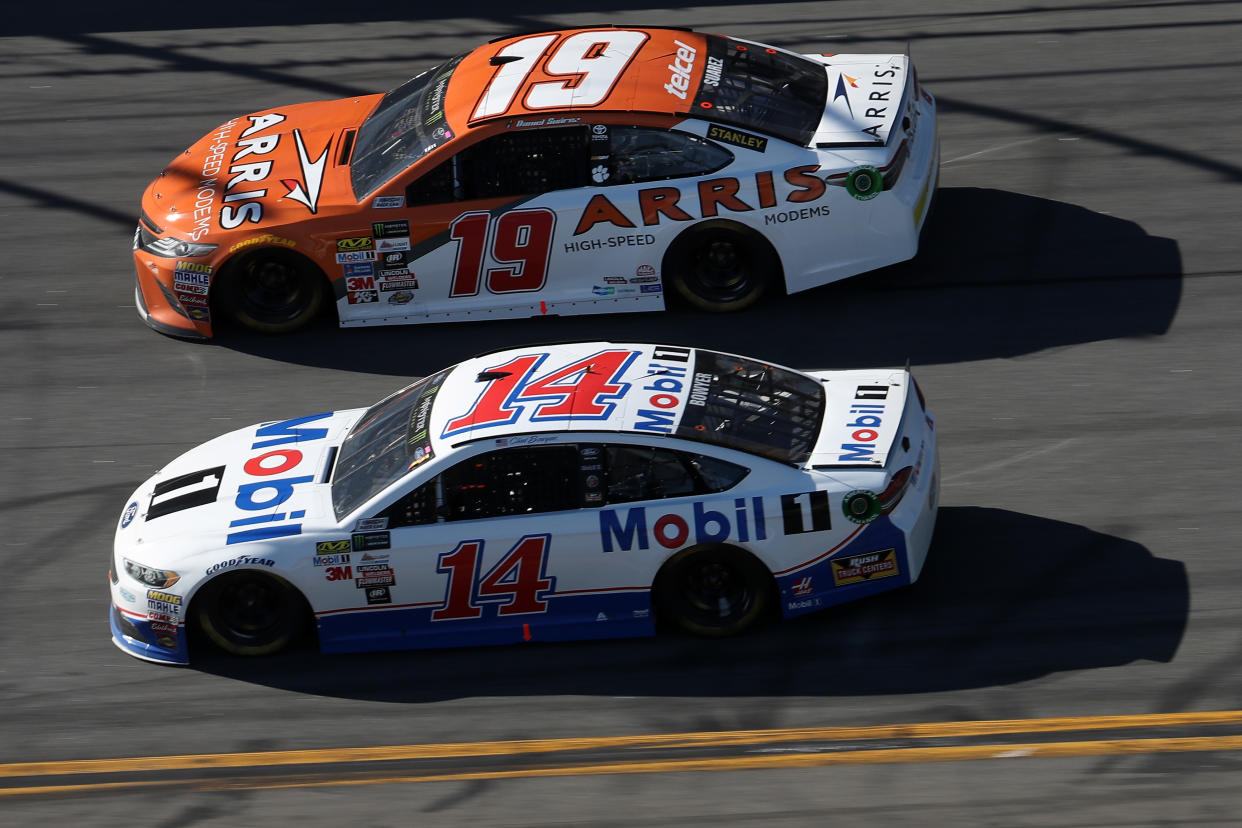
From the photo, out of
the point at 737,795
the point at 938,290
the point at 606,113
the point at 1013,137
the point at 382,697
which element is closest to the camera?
the point at 737,795

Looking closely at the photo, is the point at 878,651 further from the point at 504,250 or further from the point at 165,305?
the point at 165,305

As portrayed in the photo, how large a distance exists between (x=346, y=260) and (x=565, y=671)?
13.6 ft

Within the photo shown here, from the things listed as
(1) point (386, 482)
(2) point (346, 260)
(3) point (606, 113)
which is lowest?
(1) point (386, 482)

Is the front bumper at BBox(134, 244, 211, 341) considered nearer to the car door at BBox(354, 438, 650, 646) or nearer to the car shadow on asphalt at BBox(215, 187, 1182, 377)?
the car shadow on asphalt at BBox(215, 187, 1182, 377)

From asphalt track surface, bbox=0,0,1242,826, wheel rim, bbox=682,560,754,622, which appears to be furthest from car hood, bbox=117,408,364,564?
wheel rim, bbox=682,560,754,622

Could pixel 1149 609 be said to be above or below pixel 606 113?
below

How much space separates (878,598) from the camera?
8398mm

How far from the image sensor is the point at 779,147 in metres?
10.6

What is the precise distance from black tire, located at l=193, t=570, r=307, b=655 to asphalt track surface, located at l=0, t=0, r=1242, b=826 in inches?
5.8

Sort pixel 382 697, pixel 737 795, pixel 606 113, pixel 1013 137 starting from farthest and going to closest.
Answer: pixel 1013 137 < pixel 606 113 < pixel 382 697 < pixel 737 795

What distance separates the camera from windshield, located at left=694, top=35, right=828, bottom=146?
10.7m

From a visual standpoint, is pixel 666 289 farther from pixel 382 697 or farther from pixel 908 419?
pixel 382 697

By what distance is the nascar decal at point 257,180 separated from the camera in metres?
11.1

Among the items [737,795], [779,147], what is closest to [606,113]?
[779,147]
